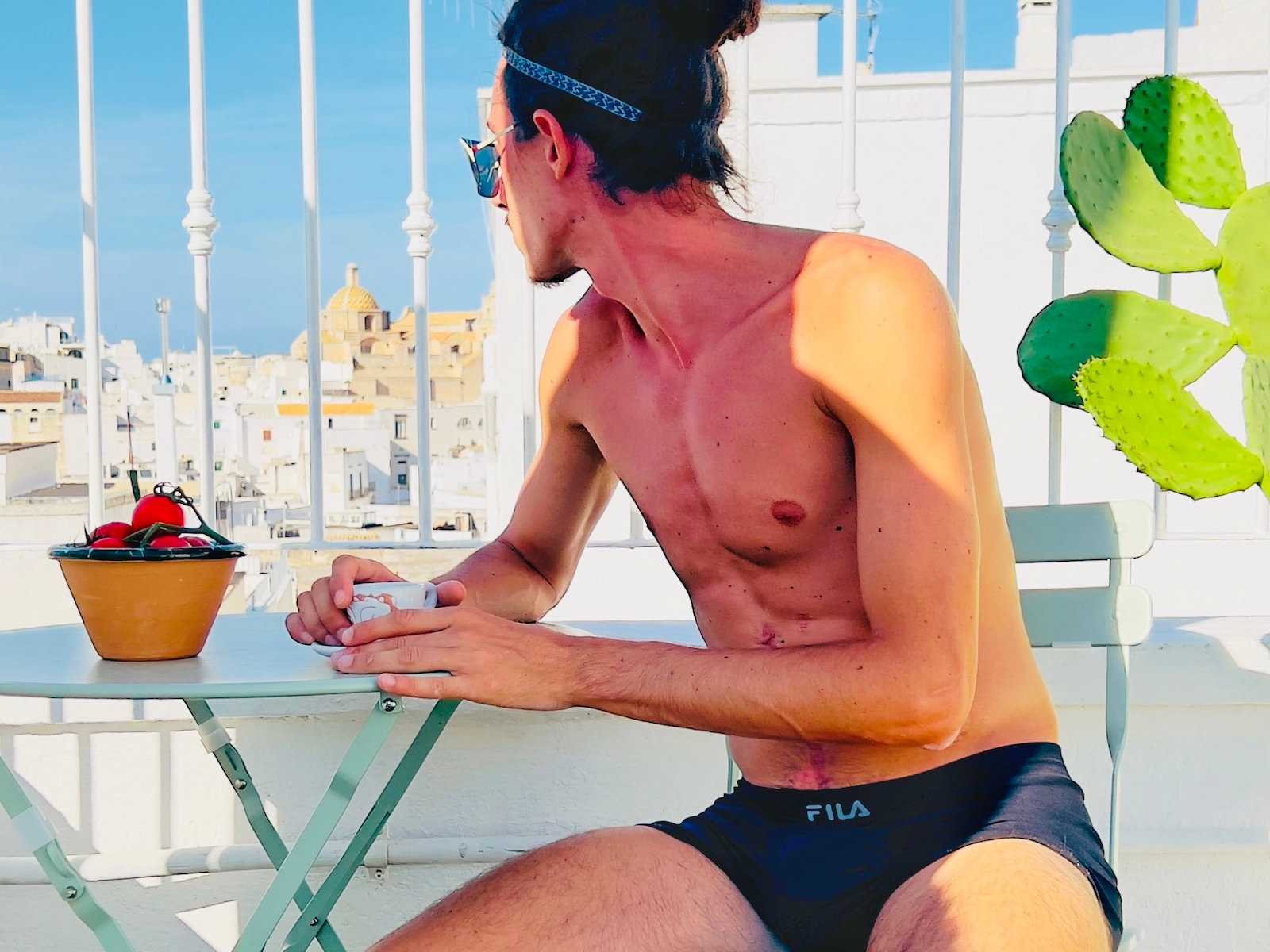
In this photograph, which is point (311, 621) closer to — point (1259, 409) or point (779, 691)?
point (779, 691)

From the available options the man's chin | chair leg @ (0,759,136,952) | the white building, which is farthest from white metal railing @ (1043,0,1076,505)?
chair leg @ (0,759,136,952)

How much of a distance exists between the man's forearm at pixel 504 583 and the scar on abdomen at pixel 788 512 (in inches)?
14.5

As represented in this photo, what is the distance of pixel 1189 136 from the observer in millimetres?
2127

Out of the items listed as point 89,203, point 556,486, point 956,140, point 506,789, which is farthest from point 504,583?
point 956,140

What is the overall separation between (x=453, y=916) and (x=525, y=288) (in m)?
1.12

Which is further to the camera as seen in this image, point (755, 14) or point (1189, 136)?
point (1189, 136)

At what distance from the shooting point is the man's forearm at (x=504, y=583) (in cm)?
157

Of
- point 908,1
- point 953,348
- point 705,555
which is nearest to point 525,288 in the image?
point 705,555

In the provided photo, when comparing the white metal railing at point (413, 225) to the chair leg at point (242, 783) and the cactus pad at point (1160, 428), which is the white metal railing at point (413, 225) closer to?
the cactus pad at point (1160, 428)

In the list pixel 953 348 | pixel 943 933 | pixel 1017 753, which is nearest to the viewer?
pixel 943 933

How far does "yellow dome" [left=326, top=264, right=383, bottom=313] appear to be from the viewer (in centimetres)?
5038

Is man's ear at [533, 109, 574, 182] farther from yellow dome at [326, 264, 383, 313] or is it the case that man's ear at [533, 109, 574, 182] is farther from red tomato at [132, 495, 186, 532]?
→ yellow dome at [326, 264, 383, 313]

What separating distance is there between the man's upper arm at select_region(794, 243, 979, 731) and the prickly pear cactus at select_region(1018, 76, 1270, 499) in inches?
31.6

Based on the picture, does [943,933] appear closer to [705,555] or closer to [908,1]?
[705,555]
